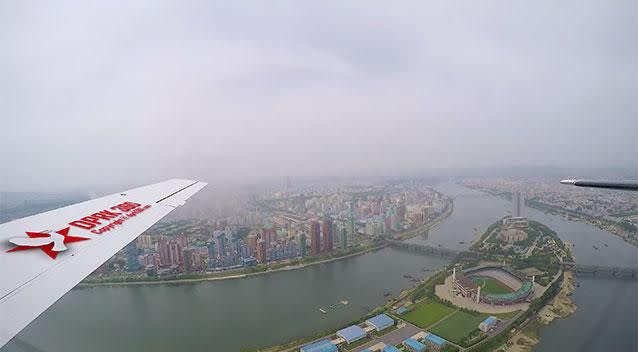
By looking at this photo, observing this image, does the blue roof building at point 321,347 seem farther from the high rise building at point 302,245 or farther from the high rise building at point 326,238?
the high rise building at point 326,238

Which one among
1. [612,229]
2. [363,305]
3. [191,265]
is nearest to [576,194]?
[612,229]

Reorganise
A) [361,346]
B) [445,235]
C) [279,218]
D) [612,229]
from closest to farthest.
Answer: [361,346], [612,229], [445,235], [279,218]

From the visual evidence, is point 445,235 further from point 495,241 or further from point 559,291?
point 559,291

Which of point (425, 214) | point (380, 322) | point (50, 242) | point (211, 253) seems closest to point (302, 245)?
point (211, 253)

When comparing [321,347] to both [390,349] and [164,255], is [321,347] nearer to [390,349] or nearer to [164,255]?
[390,349]

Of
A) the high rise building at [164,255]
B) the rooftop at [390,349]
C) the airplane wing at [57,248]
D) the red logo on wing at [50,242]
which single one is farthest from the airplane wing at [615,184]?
the high rise building at [164,255]

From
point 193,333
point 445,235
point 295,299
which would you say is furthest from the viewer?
point 445,235
